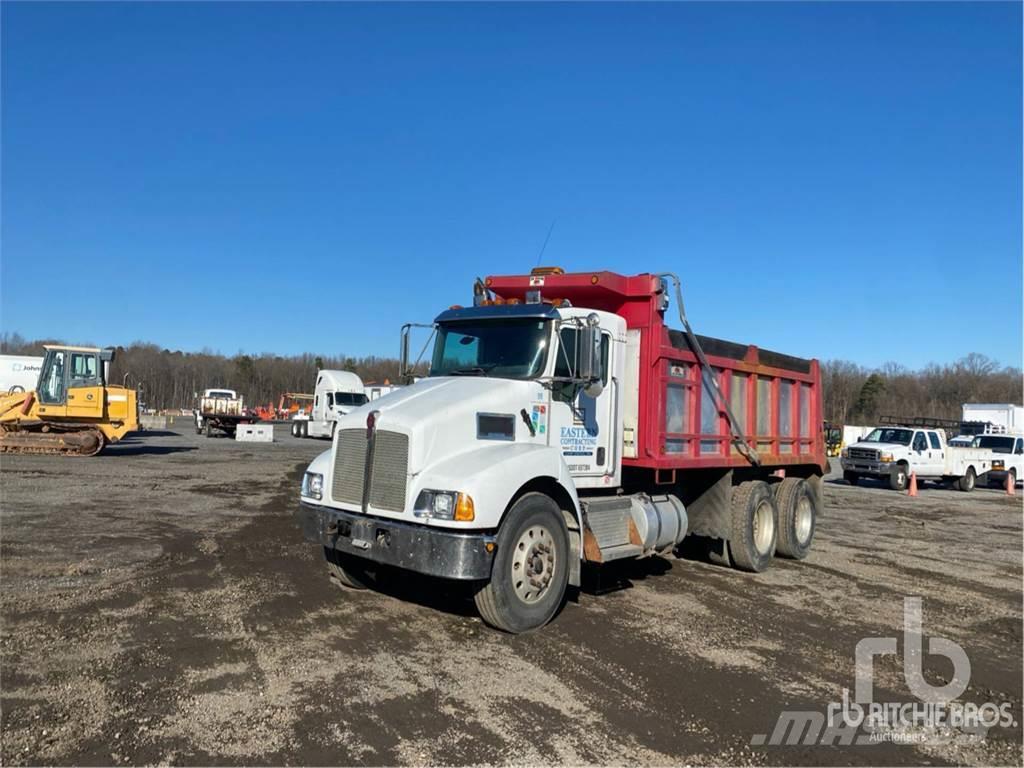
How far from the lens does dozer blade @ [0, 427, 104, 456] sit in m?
21.9

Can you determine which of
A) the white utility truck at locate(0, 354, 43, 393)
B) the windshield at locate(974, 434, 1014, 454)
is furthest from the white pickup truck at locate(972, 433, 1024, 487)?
the white utility truck at locate(0, 354, 43, 393)

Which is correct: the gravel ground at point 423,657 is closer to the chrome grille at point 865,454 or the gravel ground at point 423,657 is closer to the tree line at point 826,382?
the chrome grille at point 865,454

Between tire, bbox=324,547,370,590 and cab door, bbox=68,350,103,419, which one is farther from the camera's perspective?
cab door, bbox=68,350,103,419

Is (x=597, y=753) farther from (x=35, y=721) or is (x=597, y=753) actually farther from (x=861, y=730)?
(x=35, y=721)

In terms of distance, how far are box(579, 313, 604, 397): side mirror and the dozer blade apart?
68.2ft

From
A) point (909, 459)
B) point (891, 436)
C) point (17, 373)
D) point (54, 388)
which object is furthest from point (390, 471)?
point (17, 373)

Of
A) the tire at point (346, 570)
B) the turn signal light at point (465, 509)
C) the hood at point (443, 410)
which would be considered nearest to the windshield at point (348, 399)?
the tire at point (346, 570)

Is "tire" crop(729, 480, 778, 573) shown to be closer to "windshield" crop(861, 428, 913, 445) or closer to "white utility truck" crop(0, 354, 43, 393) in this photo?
"windshield" crop(861, 428, 913, 445)

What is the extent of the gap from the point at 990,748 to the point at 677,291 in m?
5.05

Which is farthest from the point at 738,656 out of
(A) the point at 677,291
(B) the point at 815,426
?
(B) the point at 815,426

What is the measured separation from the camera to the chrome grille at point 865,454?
79.1 feet

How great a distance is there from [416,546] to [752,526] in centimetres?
541

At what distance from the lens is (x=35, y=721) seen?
4.01 m

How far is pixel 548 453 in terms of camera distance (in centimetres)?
641
